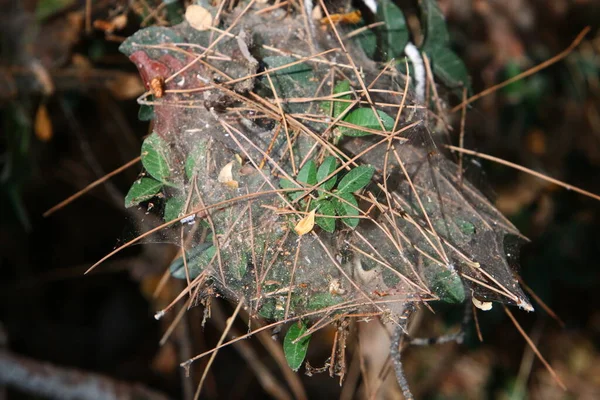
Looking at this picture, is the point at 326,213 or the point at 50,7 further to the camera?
the point at 50,7

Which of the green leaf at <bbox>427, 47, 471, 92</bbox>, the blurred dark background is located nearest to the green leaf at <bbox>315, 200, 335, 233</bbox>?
the green leaf at <bbox>427, 47, 471, 92</bbox>

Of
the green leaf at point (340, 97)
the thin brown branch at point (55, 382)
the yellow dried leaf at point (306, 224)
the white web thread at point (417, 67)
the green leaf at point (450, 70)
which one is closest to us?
the yellow dried leaf at point (306, 224)

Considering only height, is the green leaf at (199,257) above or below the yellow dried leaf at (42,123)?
below

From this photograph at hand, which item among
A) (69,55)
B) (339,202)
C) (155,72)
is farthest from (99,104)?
(339,202)

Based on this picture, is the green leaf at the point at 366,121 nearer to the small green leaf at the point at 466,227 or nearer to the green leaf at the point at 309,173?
the green leaf at the point at 309,173

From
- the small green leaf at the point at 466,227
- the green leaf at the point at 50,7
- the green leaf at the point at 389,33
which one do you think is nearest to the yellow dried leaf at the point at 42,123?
the green leaf at the point at 50,7

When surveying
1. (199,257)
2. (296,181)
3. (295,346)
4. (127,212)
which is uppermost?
(296,181)

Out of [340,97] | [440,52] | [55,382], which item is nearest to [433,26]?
[440,52]

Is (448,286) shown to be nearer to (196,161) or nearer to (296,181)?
(296,181)
